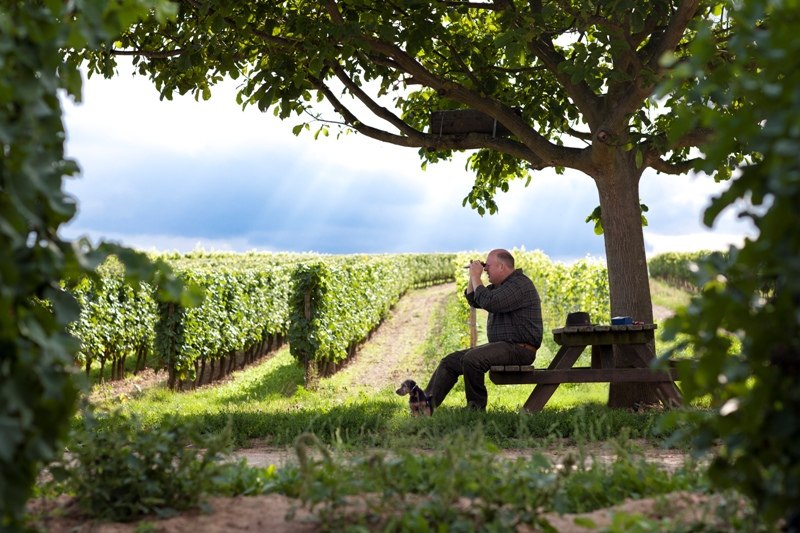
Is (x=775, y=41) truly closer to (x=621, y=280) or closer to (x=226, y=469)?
(x=226, y=469)

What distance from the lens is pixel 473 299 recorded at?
9500mm

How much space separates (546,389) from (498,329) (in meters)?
0.89

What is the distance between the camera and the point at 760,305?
117 inches

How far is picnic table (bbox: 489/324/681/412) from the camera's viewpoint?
9.28m

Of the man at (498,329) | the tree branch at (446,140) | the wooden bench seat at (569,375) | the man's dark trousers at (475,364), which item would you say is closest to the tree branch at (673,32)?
the tree branch at (446,140)

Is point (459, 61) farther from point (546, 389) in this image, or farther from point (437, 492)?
point (437, 492)

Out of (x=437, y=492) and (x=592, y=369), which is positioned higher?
(x=592, y=369)

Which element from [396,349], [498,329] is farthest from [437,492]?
[396,349]

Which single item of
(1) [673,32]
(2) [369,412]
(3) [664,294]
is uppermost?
(1) [673,32]

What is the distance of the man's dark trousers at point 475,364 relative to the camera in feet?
30.3

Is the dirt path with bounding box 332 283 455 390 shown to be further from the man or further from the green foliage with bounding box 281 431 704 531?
the green foliage with bounding box 281 431 704 531

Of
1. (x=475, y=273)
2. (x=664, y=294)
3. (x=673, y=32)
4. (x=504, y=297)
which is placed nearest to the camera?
(x=504, y=297)

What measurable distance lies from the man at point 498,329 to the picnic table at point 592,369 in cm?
20

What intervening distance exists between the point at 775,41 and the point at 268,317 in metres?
18.5
